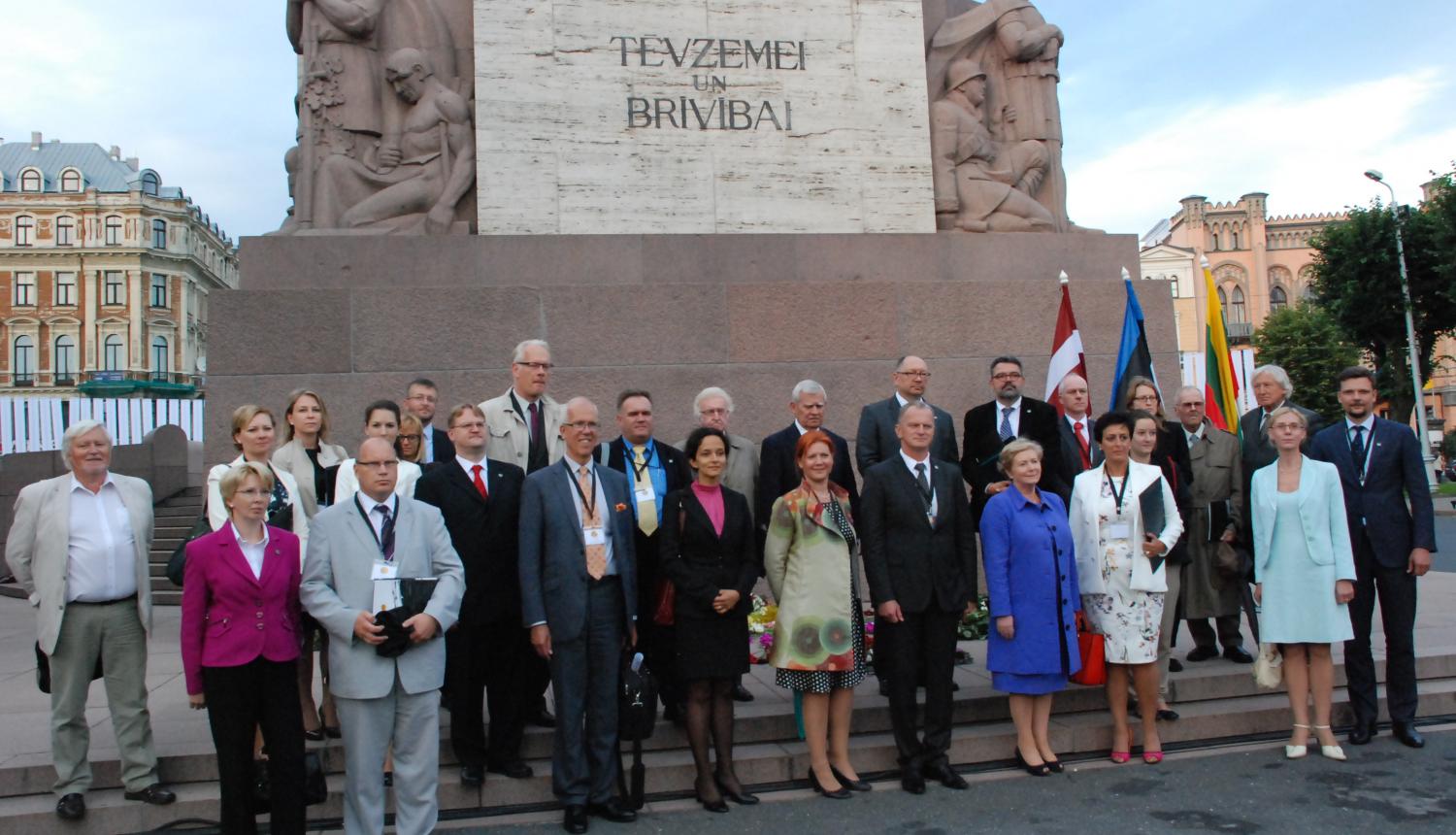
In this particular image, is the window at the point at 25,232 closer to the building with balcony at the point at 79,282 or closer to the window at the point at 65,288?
the building with balcony at the point at 79,282

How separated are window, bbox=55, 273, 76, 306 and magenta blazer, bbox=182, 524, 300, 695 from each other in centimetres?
7535

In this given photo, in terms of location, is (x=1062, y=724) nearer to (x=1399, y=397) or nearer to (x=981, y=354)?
(x=981, y=354)

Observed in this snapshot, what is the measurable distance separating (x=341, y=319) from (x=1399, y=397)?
→ 35.4 metres

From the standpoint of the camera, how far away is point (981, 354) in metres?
9.54

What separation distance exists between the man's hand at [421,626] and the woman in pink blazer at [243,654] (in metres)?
0.52

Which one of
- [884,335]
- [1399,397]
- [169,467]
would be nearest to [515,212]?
[884,335]

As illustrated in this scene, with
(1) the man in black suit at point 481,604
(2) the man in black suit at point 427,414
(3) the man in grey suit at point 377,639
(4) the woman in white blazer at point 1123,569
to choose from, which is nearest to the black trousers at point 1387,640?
(4) the woman in white blazer at point 1123,569

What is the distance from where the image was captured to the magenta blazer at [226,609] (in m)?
4.49

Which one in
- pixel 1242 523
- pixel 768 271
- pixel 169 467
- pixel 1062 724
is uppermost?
pixel 768 271

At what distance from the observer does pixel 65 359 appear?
68.5m

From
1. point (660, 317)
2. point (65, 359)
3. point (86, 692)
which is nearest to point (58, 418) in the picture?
point (660, 317)

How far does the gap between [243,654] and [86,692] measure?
106 centimetres

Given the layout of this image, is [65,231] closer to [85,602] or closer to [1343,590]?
[85,602]

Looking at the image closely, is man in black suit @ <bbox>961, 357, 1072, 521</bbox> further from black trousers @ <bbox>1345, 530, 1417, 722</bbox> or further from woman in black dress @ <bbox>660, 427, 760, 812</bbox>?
woman in black dress @ <bbox>660, 427, 760, 812</bbox>
